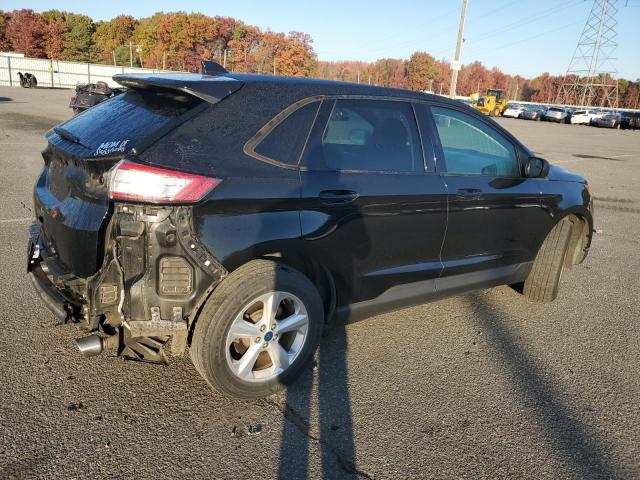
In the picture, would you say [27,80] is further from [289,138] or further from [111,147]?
[289,138]

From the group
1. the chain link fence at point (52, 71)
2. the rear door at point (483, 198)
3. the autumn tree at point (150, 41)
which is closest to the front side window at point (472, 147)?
the rear door at point (483, 198)

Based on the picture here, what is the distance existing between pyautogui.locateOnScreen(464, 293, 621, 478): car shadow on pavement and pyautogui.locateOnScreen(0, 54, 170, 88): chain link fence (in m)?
45.3

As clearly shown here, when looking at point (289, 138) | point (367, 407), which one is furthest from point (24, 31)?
point (367, 407)

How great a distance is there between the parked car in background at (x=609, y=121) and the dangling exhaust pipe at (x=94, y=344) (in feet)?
176

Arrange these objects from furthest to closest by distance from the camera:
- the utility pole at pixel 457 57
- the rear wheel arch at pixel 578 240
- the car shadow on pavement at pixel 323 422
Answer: the utility pole at pixel 457 57 → the rear wheel arch at pixel 578 240 → the car shadow on pavement at pixel 323 422

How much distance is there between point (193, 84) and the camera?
2.76 meters

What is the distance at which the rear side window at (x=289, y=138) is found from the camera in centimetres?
281

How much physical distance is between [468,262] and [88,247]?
2.59m

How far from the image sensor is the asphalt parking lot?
2447 mm

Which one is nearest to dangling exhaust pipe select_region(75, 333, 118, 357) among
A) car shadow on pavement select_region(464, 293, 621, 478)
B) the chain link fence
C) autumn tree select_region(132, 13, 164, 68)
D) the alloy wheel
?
the alloy wheel

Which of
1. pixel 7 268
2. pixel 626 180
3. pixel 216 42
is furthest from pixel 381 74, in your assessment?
pixel 7 268

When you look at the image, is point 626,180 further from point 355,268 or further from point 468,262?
point 355,268

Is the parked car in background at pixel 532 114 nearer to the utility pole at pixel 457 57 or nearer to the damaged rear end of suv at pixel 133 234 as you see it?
the utility pole at pixel 457 57

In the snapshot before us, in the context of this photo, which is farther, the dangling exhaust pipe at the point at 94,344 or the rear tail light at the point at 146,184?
the dangling exhaust pipe at the point at 94,344
